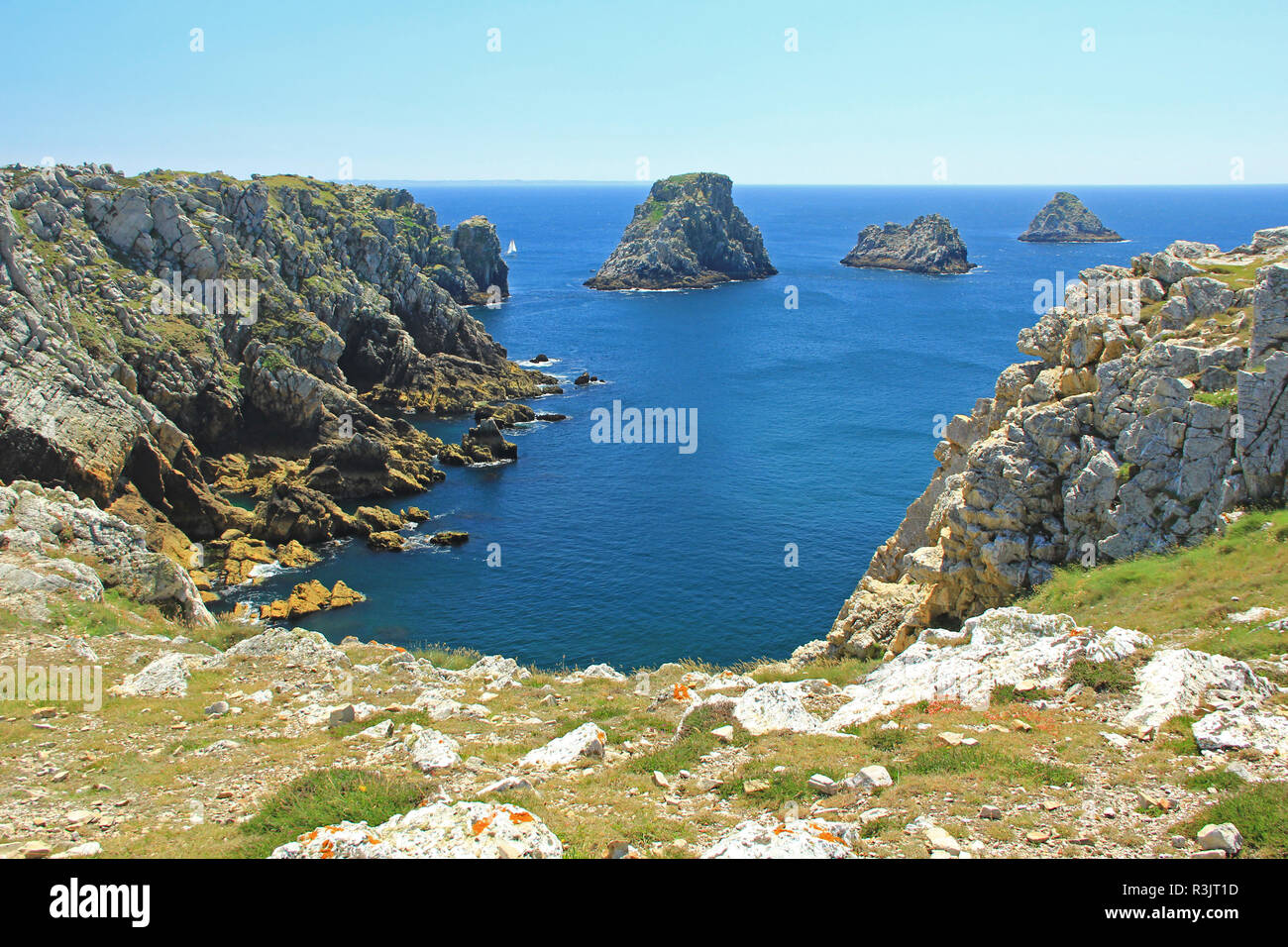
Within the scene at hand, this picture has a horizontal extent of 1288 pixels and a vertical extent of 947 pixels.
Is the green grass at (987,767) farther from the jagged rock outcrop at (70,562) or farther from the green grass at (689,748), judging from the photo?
the jagged rock outcrop at (70,562)

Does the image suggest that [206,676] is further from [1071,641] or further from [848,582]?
[848,582]

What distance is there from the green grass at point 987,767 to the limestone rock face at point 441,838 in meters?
6.44

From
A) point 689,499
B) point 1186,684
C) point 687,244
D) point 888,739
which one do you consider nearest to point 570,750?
point 888,739

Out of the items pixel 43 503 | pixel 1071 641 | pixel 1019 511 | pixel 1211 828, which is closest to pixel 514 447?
pixel 43 503

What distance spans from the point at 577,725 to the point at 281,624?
3393 centimetres

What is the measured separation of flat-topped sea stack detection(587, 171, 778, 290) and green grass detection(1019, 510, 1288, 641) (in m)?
160

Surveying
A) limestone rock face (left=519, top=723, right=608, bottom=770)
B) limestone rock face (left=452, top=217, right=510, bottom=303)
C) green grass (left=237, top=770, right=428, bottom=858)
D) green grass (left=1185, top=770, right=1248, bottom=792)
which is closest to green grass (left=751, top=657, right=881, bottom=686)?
limestone rock face (left=519, top=723, right=608, bottom=770)

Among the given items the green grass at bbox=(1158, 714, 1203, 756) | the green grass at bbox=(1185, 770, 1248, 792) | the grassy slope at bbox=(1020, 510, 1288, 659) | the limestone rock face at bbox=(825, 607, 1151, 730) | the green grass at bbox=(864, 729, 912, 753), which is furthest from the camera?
the grassy slope at bbox=(1020, 510, 1288, 659)

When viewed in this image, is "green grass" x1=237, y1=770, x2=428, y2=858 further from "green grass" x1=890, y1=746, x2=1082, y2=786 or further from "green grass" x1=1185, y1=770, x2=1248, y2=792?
"green grass" x1=1185, y1=770, x2=1248, y2=792

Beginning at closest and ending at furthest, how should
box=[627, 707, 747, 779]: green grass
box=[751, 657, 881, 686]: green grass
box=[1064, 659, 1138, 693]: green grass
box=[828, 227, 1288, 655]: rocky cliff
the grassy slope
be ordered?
box=[627, 707, 747, 779]: green grass < box=[1064, 659, 1138, 693]: green grass < the grassy slope < box=[828, 227, 1288, 655]: rocky cliff < box=[751, 657, 881, 686]: green grass

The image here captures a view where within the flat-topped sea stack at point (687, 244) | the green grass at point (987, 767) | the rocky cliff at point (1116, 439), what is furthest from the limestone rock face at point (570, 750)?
the flat-topped sea stack at point (687, 244)

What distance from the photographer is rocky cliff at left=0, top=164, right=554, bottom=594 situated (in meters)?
52.2

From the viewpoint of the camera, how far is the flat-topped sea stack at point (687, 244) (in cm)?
17925
